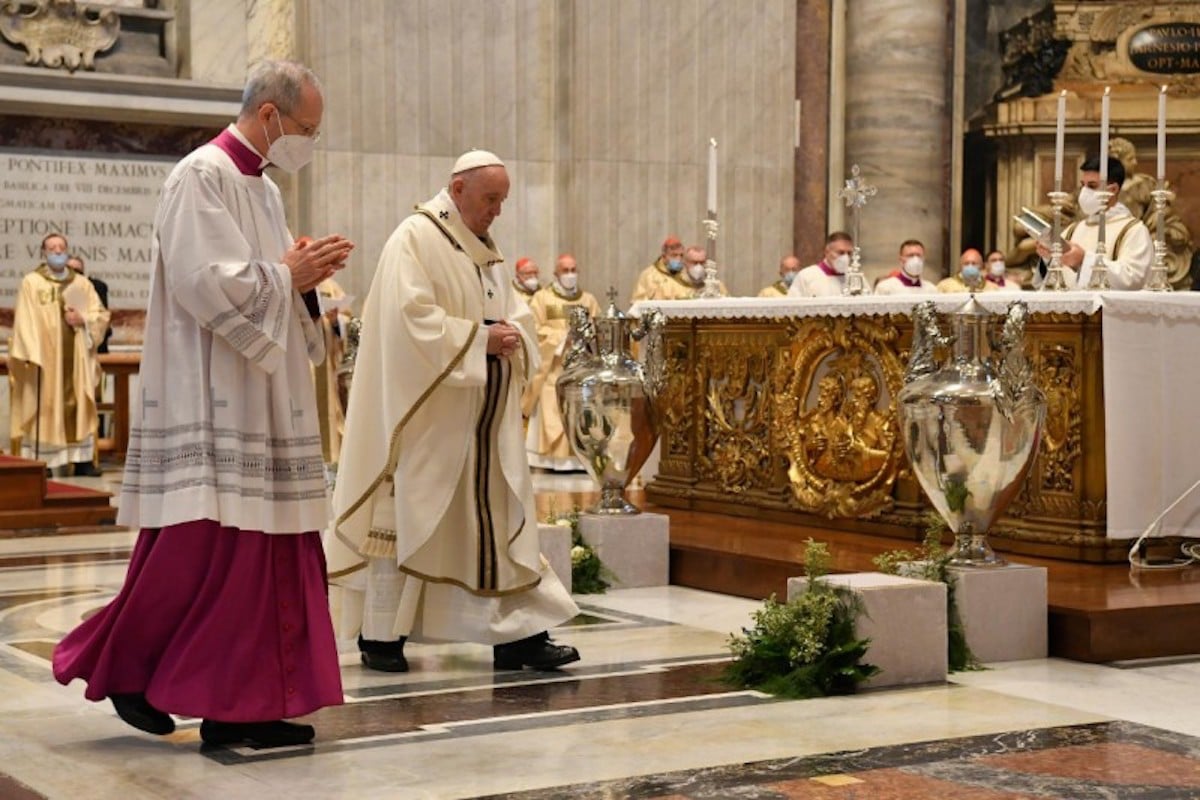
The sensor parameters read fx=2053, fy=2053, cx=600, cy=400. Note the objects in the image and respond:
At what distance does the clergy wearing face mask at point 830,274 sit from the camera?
1353 cm

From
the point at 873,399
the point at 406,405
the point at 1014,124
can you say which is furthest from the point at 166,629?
the point at 1014,124

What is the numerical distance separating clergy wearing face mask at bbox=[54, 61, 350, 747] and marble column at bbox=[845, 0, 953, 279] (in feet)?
42.0

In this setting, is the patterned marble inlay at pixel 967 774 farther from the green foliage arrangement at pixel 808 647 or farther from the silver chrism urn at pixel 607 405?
the silver chrism urn at pixel 607 405

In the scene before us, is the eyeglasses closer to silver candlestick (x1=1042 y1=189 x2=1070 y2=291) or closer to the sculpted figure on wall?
silver candlestick (x1=1042 y1=189 x2=1070 y2=291)

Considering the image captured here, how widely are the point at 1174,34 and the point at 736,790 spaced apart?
15065 mm

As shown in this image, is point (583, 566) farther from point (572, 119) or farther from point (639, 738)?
point (572, 119)

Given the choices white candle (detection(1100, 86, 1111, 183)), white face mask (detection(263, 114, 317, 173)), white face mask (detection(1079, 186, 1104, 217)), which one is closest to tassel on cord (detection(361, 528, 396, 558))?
white face mask (detection(263, 114, 317, 173))

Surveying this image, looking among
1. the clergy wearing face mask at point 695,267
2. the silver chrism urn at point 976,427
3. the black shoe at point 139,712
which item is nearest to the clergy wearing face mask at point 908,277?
the clergy wearing face mask at point 695,267

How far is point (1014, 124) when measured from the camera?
722 inches

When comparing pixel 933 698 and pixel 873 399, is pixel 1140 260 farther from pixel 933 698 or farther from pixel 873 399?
pixel 933 698

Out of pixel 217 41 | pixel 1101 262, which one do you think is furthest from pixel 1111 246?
pixel 217 41

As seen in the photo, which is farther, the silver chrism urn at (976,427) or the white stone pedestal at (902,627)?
the silver chrism urn at (976,427)

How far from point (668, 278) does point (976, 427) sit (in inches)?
358

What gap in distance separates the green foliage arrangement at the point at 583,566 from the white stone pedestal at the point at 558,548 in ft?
0.63
